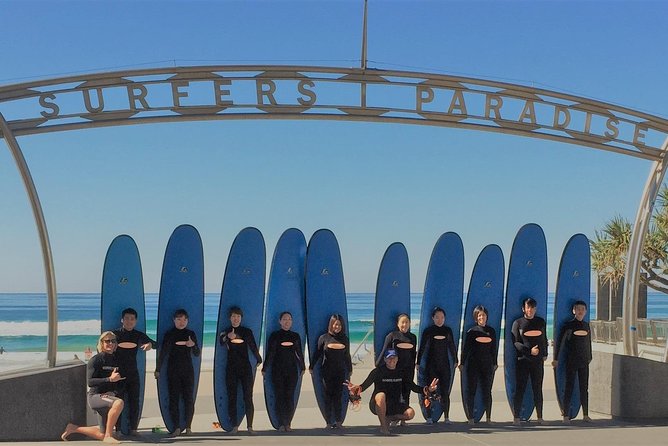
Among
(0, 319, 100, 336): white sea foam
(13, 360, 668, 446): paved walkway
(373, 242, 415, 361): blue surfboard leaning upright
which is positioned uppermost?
(373, 242, 415, 361): blue surfboard leaning upright

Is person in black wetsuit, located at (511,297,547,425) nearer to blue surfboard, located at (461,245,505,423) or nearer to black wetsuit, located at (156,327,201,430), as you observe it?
blue surfboard, located at (461,245,505,423)

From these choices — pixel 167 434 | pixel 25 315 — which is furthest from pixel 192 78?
pixel 25 315

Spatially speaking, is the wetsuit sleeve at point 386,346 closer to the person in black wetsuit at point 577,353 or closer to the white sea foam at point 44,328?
the person in black wetsuit at point 577,353

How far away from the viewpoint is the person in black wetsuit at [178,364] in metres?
6.28

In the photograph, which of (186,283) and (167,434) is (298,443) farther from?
(186,283)

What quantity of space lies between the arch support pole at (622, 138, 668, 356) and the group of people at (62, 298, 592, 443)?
48 cm

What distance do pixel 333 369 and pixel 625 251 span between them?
1729cm

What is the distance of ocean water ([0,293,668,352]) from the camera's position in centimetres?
3359

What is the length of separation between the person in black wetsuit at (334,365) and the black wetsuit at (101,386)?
1.67m

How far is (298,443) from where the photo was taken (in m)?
5.75

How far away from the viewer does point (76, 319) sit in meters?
40.1

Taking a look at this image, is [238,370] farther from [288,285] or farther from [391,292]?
[391,292]

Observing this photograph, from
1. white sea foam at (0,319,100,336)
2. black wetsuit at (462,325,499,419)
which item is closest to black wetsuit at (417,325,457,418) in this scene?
black wetsuit at (462,325,499,419)

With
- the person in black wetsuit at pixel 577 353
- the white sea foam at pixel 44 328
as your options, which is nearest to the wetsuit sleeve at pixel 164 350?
the person in black wetsuit at pixel 577 353
